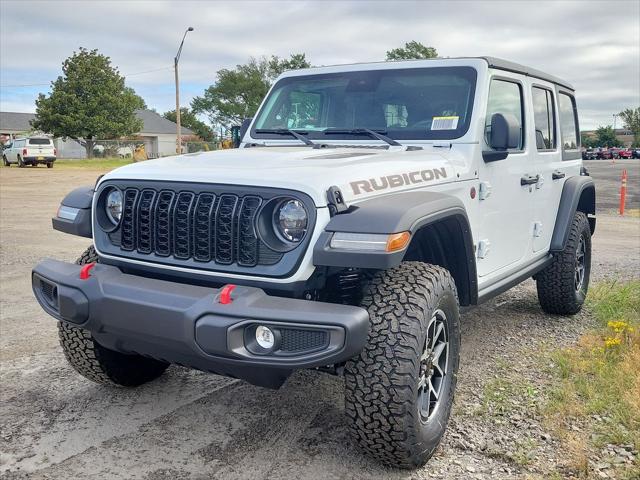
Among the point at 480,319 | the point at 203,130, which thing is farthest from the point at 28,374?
the point at 203,130

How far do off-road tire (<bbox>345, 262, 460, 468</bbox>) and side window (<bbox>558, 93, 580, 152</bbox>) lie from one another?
10.5 ft

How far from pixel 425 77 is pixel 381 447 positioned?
2404 millimetres

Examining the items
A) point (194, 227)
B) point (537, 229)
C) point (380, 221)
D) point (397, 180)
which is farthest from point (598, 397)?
point (194, 227)

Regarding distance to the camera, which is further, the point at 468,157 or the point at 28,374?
the point at 28,374

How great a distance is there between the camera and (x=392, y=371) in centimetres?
271

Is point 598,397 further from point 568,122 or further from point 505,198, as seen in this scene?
point 568,122

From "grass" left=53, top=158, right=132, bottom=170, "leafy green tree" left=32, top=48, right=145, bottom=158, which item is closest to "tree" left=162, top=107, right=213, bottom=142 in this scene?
"leafy green tree" left=32, top=48, right=145, bottom=158

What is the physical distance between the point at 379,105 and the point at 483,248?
1138mm

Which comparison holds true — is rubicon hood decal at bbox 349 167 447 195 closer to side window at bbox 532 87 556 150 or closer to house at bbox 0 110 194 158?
side window at bbox 532 87 556 150

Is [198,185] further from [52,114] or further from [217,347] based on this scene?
[52,114]

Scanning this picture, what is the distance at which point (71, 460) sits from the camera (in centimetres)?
309

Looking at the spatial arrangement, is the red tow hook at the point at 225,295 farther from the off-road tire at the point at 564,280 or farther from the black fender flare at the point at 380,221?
the off-road tire at the point at 564,280

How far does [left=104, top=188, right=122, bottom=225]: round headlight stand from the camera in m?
3.27

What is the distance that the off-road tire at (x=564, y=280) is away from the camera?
5301 mm
